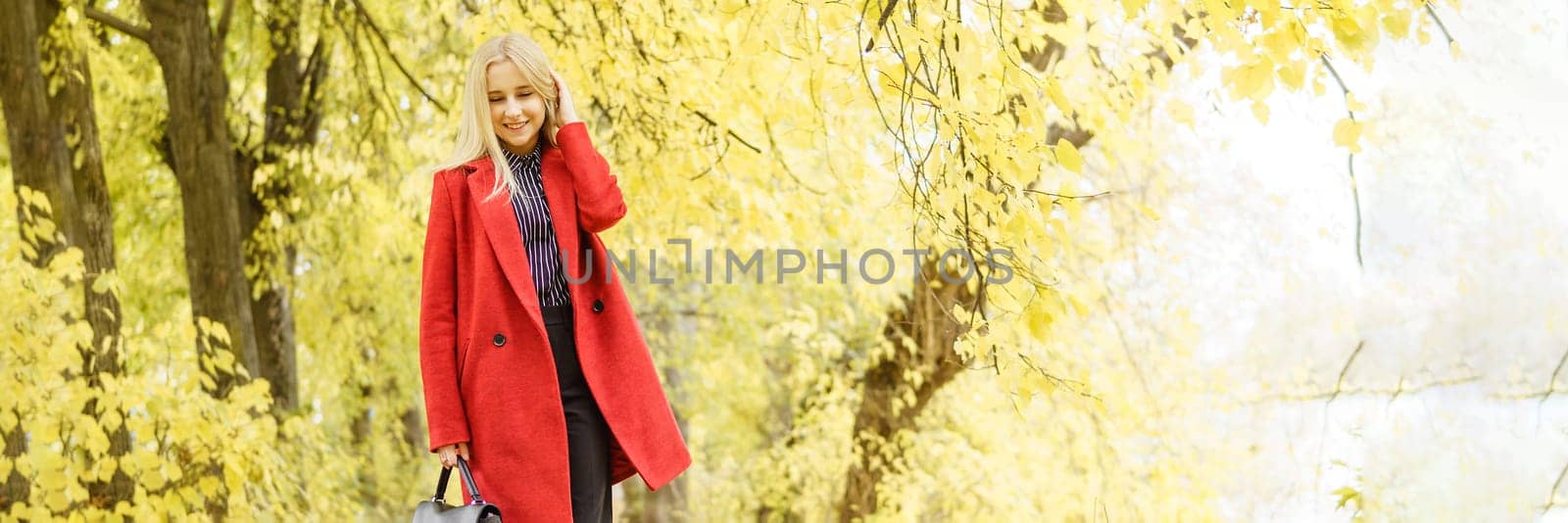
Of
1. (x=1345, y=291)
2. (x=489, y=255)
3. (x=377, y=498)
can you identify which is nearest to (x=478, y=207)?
(x=489, y=255)

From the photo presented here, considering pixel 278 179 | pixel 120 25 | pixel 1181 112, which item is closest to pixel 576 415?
pixel 1181 112

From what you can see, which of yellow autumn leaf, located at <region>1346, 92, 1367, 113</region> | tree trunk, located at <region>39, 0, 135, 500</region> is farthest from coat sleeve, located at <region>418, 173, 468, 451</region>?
tree trunk, located at <region>39, 0, 135, 500</region>

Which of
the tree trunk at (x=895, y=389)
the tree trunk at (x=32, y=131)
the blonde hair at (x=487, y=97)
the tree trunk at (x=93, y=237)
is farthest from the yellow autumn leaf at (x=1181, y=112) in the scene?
the tree trunk at (x=32, y=131)

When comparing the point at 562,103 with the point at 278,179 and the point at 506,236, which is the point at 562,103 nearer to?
the point at 506,236

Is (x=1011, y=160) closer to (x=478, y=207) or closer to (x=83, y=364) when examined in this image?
(x=478, y=207)

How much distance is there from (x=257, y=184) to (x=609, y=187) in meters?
4.99

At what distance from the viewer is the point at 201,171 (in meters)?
5.70

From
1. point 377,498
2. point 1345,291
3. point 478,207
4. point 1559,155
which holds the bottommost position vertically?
point 377,498

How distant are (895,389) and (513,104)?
4398 millimetres

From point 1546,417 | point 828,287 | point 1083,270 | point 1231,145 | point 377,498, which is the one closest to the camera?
point 1546,417

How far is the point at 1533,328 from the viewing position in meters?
5.82

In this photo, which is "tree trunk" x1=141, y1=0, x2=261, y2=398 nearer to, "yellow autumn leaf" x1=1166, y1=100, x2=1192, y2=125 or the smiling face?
Answer: the smiling face

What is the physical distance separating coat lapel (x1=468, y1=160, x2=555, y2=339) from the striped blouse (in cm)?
2

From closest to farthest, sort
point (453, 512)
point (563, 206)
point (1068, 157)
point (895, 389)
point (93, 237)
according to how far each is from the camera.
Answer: point (453, 512), point (1068, 157), point (563, 206), point (93, 237), point (895, 389)
